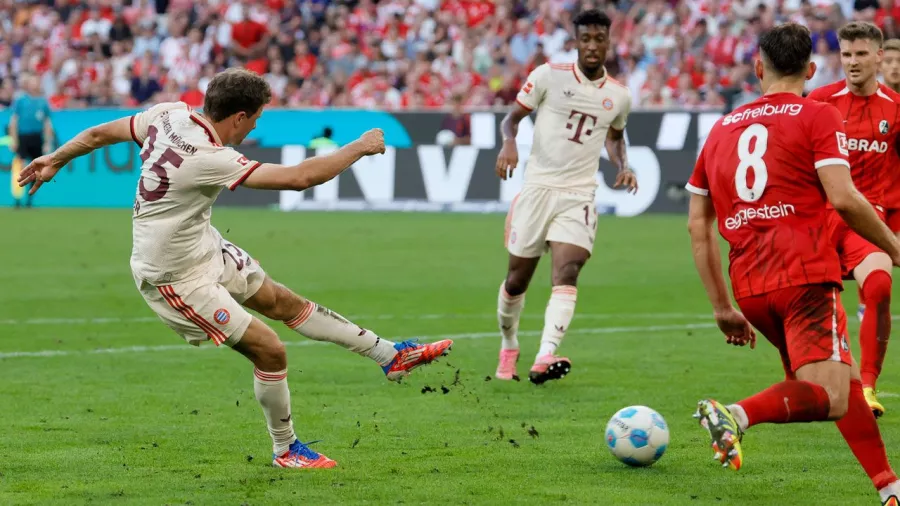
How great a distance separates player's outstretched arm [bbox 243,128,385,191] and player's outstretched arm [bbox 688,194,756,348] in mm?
1366

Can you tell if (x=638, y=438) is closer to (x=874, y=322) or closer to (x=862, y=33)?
(x=874, y=322)

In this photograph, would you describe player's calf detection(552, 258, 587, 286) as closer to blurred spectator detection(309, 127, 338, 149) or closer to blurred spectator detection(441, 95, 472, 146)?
blurred spectator detection(441, 95, 472, 146)

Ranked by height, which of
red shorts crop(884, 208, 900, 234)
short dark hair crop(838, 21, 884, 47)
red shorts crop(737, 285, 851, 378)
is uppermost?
short dark hair crop(838, 21, 884, 47)

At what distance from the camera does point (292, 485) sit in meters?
5.87

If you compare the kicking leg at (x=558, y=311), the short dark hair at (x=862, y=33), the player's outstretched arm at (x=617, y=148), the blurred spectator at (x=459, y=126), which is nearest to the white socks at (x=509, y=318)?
the kicking leg at (x=558, y=311)

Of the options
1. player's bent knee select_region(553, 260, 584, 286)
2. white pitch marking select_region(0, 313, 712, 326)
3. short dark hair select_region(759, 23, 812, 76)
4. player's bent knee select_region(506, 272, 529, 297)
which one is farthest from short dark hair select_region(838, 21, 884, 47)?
white pitch marking select_region(0, 313, 712, 326)

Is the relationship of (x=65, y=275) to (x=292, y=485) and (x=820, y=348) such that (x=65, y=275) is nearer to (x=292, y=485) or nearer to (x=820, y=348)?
(x=292, y=485)

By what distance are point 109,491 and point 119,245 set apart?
1274 cm

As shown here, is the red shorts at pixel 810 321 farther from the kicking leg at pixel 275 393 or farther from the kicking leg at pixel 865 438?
the kicking leg at pixel 275 393

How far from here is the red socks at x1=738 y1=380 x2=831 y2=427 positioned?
16.3ft

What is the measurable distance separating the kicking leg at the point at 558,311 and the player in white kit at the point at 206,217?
2.56 m

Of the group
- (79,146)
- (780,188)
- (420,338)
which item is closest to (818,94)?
(780,188)

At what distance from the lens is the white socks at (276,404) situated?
20.4 feet

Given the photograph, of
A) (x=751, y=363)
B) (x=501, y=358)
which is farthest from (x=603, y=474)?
(x=751, y=363)
